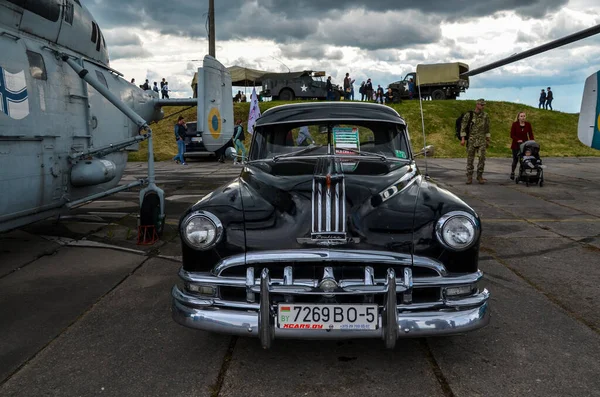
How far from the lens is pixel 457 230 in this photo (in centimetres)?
276

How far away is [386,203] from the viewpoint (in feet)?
9.67

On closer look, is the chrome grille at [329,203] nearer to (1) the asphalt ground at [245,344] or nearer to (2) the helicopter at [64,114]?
(1) the asphalt ground at [245,344]

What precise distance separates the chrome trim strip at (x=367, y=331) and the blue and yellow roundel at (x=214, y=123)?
16.9ft

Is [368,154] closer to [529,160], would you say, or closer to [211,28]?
[529,160]

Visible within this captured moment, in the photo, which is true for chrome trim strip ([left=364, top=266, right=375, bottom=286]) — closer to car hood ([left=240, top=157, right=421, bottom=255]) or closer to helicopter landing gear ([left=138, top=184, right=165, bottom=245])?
car hood ([left=240, top=157, right=421, bottom=255])

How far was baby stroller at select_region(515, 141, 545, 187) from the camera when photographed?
1086 centimetres

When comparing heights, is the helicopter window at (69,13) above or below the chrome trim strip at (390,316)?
above

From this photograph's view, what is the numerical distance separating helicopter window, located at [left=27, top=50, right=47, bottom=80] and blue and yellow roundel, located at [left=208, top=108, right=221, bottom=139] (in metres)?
2.60

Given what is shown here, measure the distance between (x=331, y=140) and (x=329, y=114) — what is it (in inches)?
10.9

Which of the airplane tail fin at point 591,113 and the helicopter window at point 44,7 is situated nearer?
the helicopter window at point 44,7

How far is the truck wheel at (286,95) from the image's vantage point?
102 feet

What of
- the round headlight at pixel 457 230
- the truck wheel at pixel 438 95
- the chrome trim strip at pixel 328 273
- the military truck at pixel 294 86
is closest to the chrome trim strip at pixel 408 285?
the round headlight at pixel 457 230

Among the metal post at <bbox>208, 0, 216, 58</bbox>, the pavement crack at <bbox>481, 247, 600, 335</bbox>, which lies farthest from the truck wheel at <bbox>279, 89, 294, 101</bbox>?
the pavement crack at <bbox>481, 247, 600, 335</bbox>

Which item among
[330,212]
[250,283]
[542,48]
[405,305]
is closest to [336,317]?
[405,305]
